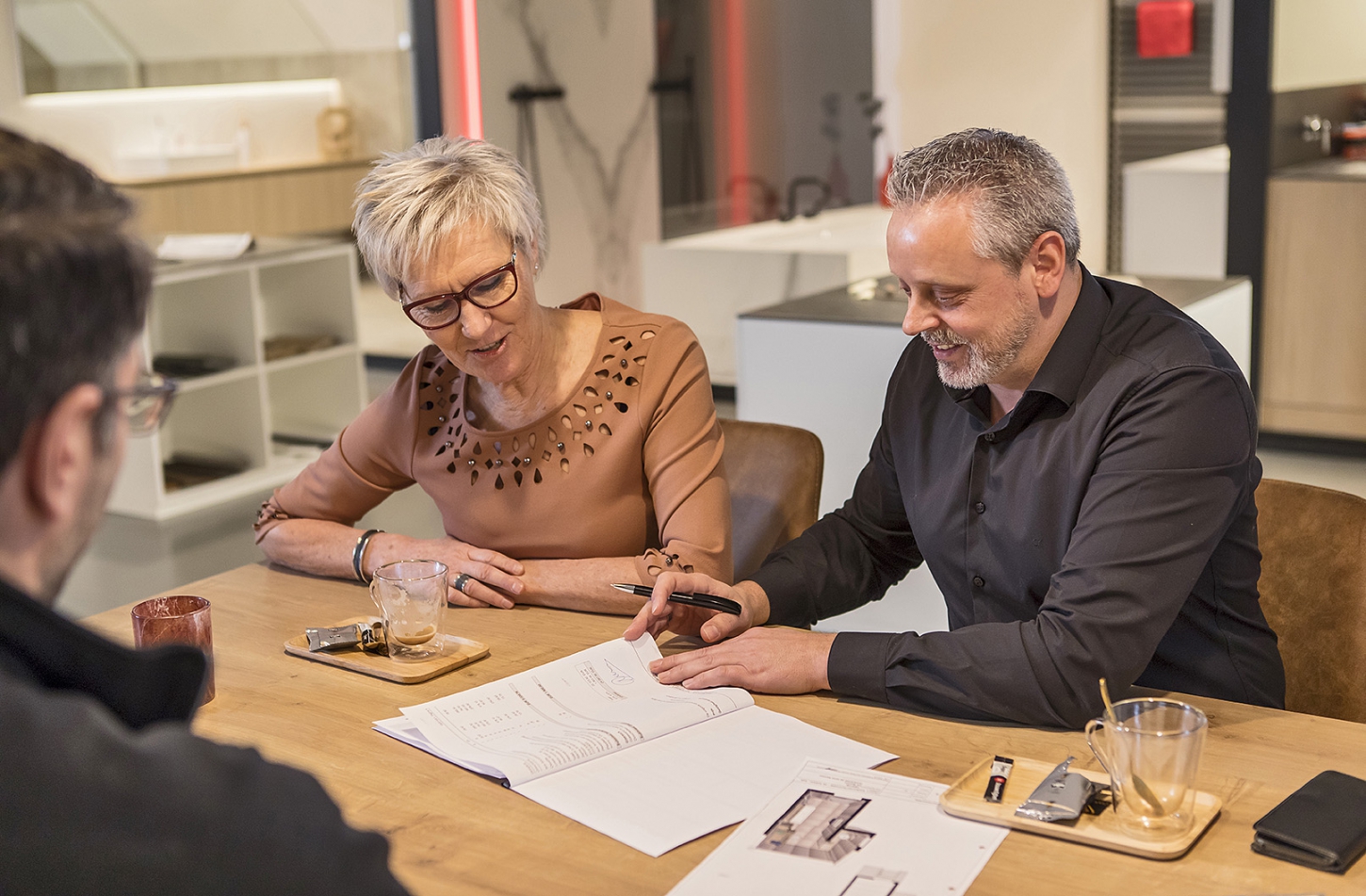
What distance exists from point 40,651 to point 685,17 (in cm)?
647

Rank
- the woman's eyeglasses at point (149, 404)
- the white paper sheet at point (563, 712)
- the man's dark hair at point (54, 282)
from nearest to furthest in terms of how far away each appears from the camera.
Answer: the man's dark hair at point (54, 282), the woman's eyeglasses at point (149, 404), the white paper sheet at point (563, 712)

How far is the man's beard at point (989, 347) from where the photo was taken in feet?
5.45

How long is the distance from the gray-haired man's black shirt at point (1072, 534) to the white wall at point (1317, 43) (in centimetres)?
378

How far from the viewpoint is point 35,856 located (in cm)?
68

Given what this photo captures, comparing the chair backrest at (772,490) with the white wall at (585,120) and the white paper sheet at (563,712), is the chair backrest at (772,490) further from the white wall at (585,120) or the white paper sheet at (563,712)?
the white wall at (585,120)

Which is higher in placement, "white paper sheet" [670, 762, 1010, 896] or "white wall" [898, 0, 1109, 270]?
"white wall" [898, 0, 1109, 270]

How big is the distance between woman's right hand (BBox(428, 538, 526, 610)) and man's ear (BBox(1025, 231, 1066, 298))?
765 millimetres

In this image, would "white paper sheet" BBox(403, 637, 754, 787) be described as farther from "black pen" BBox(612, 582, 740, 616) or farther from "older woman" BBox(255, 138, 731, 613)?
"older woman" BBox(255, 138, 731, 613)

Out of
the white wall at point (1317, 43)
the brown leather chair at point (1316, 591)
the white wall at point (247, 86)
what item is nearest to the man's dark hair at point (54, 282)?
the brown leather chair at point (1316, 591)

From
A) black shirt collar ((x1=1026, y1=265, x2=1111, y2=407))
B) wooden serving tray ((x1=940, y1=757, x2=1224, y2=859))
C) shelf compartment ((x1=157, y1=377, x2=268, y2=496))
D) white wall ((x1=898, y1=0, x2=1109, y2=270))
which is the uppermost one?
white wall ((x1=898, y1=0, x2=1109, y2=270))

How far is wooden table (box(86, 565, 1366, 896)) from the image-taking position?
113 cm

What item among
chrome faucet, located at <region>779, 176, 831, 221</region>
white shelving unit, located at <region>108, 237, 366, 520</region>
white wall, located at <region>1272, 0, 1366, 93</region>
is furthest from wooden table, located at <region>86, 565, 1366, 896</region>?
chrome faucet, located at <region>779, 176, 831, 221</region>

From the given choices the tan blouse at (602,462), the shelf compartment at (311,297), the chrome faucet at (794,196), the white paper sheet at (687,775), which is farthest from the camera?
the chrome faucet at (794,196)

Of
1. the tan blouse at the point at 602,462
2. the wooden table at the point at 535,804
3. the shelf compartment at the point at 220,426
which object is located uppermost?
the tan blouse at the point at 602,462
